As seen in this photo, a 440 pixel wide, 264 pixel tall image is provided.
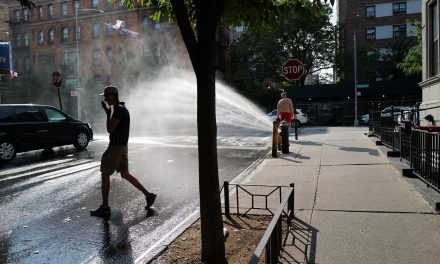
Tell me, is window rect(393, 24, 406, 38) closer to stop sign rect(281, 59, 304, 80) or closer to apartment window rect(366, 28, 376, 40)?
apartment window rect(366, 28, 376, 40)

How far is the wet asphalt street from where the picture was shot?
4.71 meters

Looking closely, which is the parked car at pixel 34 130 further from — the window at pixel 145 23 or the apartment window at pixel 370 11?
the apartment window at pixel 370 11

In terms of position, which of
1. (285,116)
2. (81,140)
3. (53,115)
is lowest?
(81,140)

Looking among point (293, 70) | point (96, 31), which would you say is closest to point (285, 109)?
point (293, 70)

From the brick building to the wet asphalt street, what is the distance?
43195mm

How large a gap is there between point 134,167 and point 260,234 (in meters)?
6.23

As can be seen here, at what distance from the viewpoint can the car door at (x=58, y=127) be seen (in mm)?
13398

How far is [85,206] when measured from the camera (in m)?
6.67

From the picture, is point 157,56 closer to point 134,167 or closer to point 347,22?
point 347,22

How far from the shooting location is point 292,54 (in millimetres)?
48906

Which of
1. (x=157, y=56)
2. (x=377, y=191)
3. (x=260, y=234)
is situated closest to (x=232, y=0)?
(x=260, y=234)

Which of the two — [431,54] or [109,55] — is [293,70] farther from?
[109,55]

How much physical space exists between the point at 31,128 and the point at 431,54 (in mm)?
11826

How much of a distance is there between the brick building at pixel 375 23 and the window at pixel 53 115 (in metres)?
41.2
